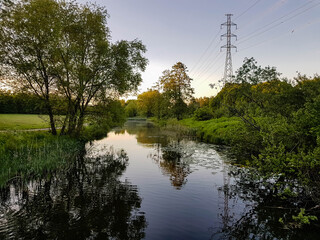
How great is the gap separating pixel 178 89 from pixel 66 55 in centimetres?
4005

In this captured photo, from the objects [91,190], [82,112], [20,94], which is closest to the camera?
[91,190]

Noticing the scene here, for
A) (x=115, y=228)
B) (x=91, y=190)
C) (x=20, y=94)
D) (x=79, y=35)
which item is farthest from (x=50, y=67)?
(x=115, y=228)

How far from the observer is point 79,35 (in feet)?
80.4

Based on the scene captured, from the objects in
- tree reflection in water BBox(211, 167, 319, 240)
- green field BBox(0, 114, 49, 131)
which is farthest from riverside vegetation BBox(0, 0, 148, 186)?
tree reflection in water BBox(211, 167, 319, 240)

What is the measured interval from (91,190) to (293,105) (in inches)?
526

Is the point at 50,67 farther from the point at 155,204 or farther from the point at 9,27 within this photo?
the point at 155,204

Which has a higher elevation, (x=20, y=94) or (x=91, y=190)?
(x=20, y=94)

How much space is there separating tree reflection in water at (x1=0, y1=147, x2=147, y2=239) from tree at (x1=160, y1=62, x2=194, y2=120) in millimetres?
46185

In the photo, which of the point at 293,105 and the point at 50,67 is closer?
the point at 293,105

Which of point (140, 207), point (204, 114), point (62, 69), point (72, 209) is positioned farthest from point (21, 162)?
point (204, 114)

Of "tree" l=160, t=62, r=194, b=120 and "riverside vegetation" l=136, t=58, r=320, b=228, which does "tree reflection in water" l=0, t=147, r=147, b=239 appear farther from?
"tree" l=160, t=62, r=194, b=120

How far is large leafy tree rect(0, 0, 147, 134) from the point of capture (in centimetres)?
2023

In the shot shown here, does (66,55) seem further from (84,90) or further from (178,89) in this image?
(178,89)

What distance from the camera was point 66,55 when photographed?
2288 cm
